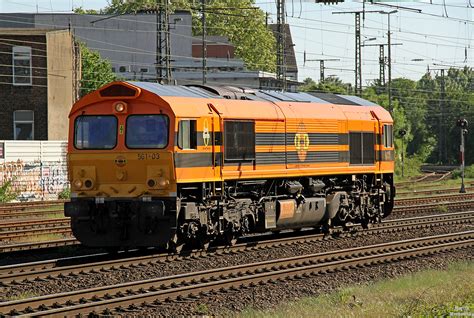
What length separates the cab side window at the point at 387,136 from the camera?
1052 inches

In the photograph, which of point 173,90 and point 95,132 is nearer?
point 95,132

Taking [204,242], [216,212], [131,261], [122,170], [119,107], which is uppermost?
[119,107]

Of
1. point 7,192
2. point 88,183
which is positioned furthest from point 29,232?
point 7,192

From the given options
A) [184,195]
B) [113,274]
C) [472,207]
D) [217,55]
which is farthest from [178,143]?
[217,55]

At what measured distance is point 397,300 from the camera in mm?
13898

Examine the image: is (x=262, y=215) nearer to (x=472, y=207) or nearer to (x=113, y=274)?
(x=113, y=274)

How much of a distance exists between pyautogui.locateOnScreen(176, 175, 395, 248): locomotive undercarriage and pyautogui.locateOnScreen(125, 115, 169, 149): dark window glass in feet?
3.89

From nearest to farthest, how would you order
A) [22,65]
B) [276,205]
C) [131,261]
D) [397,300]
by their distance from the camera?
[397,300]
[131,261]
[276,205]
[22,65]

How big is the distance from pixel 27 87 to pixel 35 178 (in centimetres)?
778

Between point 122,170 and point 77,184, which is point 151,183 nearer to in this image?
point 122,170

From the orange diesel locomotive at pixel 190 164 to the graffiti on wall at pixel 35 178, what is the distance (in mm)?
18959

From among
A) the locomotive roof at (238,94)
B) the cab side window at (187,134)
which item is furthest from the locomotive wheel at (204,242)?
the locomotive roof at (238,94)

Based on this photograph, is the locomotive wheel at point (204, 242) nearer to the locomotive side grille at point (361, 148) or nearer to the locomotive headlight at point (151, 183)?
the locomotive headlight at point (151, 183)

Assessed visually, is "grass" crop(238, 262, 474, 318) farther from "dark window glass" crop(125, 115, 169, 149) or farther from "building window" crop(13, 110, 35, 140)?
"building window" crop(13, 110, 35, 140)
